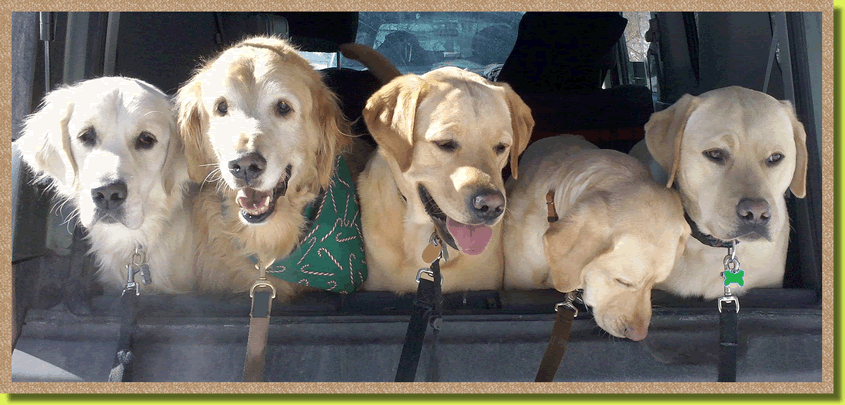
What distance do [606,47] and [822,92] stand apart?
6.37 ft

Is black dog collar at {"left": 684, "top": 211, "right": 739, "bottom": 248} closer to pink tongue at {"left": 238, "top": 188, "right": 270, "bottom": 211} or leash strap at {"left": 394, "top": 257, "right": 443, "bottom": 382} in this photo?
leash strap at {"left": 394, "top": 257, "right": 443, "bottom": 382}

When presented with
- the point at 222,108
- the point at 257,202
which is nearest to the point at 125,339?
the point at 257,202

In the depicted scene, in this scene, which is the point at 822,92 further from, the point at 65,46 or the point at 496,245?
the point at 65,46

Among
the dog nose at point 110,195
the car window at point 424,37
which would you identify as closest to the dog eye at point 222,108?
the dog nose at point 110,195

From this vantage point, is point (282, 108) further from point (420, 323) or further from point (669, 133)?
point (669, 133)

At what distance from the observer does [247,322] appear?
7.11 ft

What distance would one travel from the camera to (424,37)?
3.48 m

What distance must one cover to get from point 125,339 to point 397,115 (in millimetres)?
1165

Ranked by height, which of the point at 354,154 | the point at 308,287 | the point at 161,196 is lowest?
the point at 308,287

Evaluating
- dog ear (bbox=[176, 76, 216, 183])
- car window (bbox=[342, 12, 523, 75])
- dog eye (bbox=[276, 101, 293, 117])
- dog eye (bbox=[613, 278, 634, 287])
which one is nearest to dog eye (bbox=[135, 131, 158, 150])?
dog ear (bbox=[176, 76, 216, 183])

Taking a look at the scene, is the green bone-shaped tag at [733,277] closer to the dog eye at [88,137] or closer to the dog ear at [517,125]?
the dog ear at [517,125]

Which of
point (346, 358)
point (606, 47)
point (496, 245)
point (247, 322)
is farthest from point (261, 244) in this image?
point (606, 47)

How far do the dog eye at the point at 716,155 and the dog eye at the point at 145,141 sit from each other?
1.95 metres

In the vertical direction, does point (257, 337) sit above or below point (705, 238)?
below
